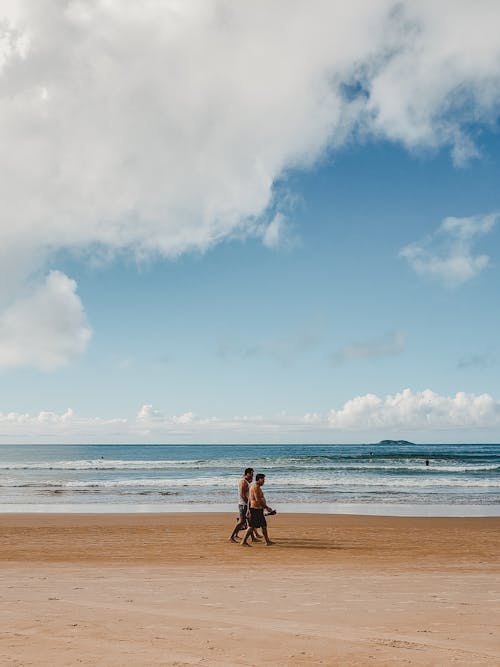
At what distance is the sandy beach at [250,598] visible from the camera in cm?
631

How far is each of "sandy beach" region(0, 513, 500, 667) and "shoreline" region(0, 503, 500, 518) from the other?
594cm

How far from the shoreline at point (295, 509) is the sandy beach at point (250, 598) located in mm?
5943

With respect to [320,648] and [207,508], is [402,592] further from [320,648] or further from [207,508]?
[207,508]

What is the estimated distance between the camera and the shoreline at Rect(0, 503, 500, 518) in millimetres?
22828

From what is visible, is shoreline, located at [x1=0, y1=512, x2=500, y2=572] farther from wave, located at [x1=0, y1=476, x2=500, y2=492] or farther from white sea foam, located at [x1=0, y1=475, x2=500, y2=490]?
white sea foam, located at [x1=0, y1=475, x2=500, y2=490]

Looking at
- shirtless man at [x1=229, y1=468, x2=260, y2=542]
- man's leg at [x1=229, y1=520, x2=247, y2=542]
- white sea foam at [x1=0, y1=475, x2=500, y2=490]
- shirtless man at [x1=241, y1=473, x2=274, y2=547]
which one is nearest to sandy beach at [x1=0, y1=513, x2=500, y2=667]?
shirtless man at [x1=241, y1=473, x2=274, y2=547]

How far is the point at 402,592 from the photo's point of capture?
9.33 metres

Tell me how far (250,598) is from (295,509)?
50.4 feet

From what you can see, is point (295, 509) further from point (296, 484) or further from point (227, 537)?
point (296, 484)

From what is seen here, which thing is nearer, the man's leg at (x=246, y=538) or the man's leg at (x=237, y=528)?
the man's leg at (x=246, y=538)

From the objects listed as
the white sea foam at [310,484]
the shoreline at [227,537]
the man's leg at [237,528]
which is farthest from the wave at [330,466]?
the man's leg at [237,528]

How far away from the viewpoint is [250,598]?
8867mm

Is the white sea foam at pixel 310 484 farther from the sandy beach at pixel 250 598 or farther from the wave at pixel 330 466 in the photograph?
the sandy beach at pixel 250 598

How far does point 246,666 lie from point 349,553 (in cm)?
825
